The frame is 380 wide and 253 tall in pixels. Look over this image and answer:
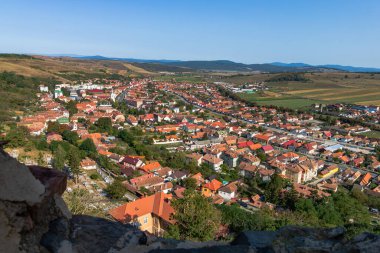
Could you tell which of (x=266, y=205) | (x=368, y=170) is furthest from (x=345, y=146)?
(x=266, y=205)

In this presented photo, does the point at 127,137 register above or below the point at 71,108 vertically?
below

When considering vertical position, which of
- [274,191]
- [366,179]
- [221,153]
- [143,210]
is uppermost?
[143,210]

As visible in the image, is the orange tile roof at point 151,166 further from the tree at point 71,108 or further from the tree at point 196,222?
the tree at point 71,108

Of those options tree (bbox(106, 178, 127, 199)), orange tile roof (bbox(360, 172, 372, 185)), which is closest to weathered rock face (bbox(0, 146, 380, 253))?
tree (bbox(106, 178, 127, 199))

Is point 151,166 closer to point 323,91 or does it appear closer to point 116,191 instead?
point 116,191

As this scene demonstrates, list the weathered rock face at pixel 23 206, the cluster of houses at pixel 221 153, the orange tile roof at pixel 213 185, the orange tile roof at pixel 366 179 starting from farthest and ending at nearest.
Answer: the orange tile roof at pixel 366 179 → the orange tile roof at pixel 213 185 → the cluster of houses at pixel 221 153 → the weathered rock face at pixel 23 206

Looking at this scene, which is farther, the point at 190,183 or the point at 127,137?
the point at 127,137

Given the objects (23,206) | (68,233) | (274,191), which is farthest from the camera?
(274,191)

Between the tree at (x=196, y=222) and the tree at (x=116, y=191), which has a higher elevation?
the tree at (x=196, y=222)

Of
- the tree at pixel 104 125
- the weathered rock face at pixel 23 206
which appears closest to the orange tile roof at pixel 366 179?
the tree at pixel 104 125

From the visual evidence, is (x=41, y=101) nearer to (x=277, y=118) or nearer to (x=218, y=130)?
(x=218, y=130)

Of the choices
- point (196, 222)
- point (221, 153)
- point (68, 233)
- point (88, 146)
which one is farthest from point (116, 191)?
point (221, 153)
